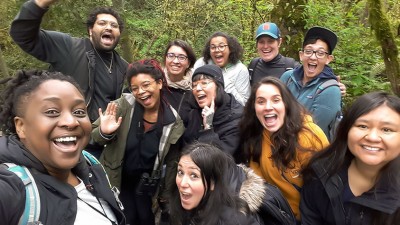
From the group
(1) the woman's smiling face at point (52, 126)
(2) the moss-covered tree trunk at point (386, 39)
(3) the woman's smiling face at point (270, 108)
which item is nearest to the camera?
(1) the woman's smiling face at point (52, 126)

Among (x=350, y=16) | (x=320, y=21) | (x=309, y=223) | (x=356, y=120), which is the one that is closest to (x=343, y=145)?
(x=356, y=120)

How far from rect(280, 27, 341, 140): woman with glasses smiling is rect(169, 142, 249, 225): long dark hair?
141 centimetres

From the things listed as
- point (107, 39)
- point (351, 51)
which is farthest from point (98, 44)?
point (351, 51)

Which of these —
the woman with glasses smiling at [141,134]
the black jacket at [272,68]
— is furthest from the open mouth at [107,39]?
the black jacket at [272,68]

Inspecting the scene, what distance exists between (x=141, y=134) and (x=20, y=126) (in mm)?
Answer: 1870

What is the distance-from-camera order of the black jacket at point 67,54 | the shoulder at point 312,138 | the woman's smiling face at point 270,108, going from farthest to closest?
the black jacket at point 67,54, the woman's smiling face at point 270,108, the shoulder at point 312,138

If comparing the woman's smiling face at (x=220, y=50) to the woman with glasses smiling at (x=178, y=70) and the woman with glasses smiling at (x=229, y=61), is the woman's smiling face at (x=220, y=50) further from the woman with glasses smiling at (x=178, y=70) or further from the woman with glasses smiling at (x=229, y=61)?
the woman with glasses smiling at (x=178, y=70)

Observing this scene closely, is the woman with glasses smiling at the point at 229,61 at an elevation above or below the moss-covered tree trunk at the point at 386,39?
below

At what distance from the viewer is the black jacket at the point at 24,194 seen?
5.42 ft

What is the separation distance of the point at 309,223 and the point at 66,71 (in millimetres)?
3199

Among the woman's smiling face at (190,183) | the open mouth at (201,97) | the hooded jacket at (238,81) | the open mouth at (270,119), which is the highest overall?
the hooded jacket at (238,81)

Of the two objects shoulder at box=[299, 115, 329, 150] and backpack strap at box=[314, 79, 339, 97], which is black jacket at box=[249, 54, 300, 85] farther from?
shoulder at box=[299, 115, 329, 150]

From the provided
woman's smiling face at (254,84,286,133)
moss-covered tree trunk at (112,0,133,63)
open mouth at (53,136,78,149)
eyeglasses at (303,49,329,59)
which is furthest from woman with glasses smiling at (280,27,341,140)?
moss-covered tree trunk at (112,0,133,63)

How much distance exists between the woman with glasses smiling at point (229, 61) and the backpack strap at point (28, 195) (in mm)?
3440
